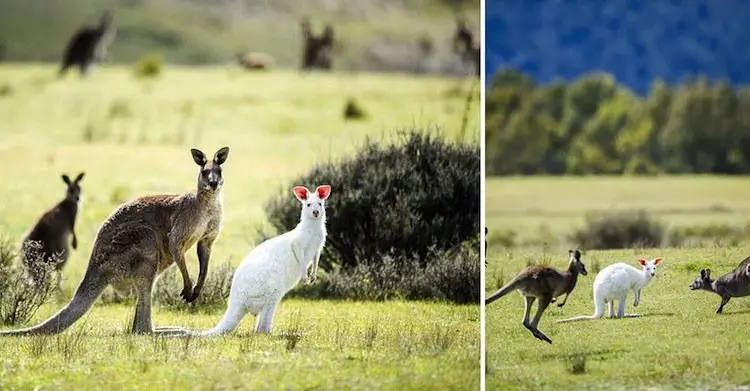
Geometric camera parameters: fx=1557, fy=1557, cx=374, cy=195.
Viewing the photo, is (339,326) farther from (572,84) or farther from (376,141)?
(572,84)

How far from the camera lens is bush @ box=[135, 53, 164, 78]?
10.1m

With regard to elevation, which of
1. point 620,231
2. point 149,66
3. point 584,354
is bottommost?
point 584,354

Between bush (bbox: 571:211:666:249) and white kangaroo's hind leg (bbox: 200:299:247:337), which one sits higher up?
bush (bbox: 571:211:666:249)

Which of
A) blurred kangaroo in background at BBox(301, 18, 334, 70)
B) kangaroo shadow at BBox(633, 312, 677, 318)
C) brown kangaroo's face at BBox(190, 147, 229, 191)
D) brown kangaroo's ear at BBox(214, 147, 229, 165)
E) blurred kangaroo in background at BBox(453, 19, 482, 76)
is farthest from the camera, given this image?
blurred kangaroo in background at BBox(453, 19, 482, 76)

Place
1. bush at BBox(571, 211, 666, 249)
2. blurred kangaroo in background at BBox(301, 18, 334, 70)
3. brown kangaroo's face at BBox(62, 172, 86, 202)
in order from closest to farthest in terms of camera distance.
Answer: brown kangaroo's face at BBox(62, 172, 86, 202) < blurred kangaroo in background at BBox(301, 18, 334, 70) < bush at BBox(571, 211, 666, 249)

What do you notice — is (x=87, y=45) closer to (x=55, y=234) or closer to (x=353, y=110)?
(x=55, y=234)

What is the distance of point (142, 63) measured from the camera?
10.1 m

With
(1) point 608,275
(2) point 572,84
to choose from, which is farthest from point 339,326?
(2) point 572,84

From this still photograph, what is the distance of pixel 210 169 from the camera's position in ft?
31.3

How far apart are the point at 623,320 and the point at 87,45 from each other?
12.8 feet

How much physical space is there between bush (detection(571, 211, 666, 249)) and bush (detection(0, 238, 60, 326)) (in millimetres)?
3651

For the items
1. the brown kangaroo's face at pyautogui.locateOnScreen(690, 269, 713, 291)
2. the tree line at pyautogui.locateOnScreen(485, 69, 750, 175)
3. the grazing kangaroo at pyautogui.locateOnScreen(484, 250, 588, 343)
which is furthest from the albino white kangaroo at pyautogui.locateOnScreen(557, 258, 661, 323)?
the tree line at pyautogui.locateOnScreen(485, 69, 750, 175)

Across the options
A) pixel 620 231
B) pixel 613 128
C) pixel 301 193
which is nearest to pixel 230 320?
pixel 301 193

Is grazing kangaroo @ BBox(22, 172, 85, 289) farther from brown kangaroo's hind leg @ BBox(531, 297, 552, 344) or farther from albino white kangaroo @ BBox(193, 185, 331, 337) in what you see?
brown kangaroo's hind leg @ BBox(531, 297, 552, 344)
